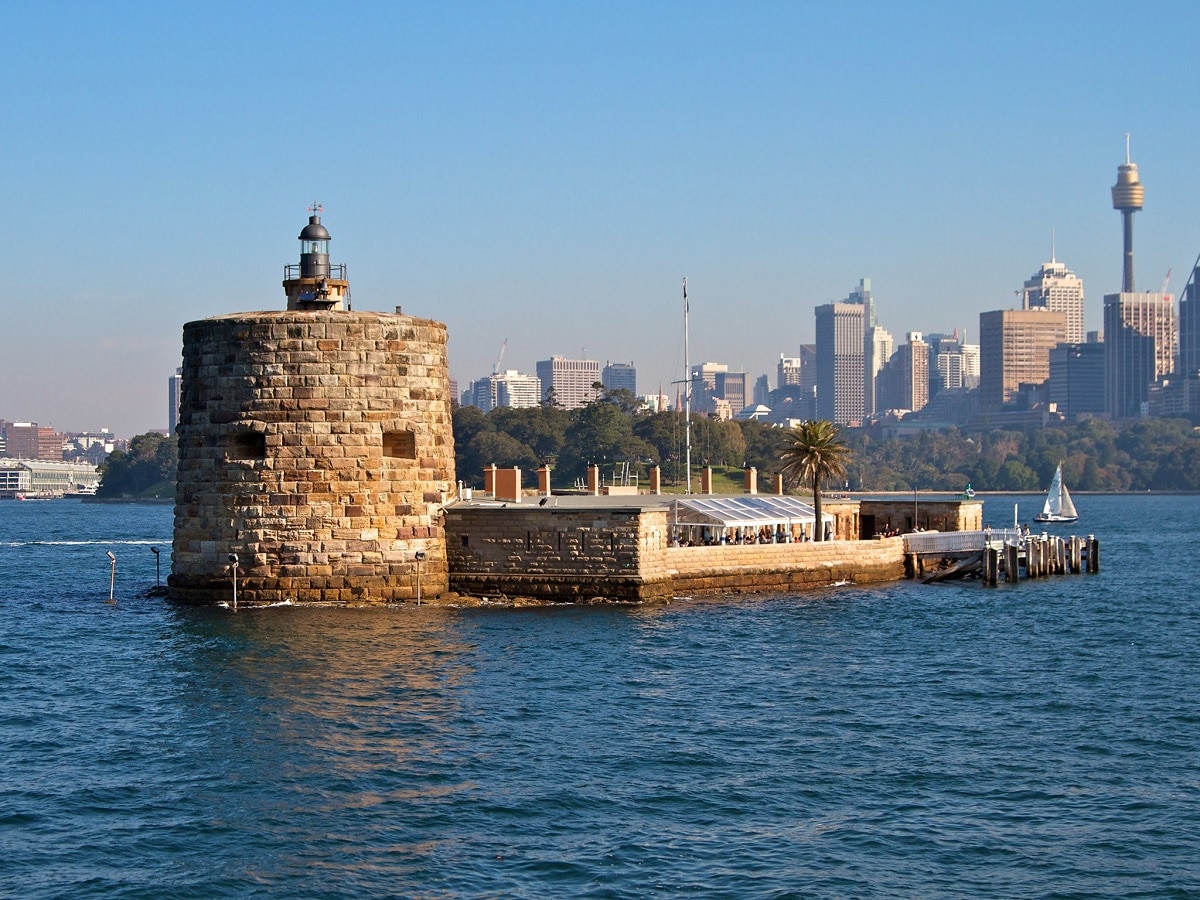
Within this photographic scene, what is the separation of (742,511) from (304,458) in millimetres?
17631

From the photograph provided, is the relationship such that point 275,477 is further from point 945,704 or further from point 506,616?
point 945,704

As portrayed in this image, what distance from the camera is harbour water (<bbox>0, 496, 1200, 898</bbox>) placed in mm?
19906

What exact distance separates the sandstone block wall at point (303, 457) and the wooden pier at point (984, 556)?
22355mm

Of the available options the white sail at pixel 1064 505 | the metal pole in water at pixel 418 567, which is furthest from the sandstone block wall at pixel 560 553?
the white sail at pixel 1064 505

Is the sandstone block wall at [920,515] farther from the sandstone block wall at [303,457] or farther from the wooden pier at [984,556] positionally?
the sandstone block wall at [303,457]

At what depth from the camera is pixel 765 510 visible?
5509 centimetres

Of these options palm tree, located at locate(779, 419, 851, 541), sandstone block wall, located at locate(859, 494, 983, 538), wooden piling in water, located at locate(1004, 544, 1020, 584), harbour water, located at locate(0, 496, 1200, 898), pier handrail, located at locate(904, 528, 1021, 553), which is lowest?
harbour water, located at locate(0, 496, 1200, 898)

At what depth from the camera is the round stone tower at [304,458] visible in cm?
4128

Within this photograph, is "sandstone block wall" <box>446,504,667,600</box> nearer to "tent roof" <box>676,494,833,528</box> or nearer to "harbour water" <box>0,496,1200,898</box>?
"harbour water" <box>0,496,1200,898</box>

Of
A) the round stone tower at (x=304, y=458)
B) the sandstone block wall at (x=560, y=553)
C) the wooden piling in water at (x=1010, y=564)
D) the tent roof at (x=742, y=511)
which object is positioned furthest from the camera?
the wooden piling in water at (x=1010, y=564)

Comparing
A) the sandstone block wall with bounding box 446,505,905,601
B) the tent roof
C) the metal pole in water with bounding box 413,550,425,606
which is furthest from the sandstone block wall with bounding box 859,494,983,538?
the metal pole in water with bounding box 413,550,425,606

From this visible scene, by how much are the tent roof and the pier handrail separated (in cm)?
323

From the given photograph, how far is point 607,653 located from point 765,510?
20.5 meters

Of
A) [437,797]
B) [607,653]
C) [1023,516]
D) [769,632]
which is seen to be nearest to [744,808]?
[437,797]
